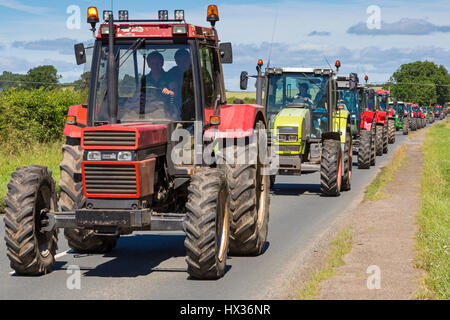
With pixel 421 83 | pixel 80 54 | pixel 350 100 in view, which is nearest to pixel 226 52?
pixel 80 54

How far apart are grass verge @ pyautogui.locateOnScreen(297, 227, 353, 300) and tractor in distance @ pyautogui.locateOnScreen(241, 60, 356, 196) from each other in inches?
193

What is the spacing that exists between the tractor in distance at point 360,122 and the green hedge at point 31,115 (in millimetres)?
9011

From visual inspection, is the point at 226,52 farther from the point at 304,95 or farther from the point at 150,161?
the point at 304,95

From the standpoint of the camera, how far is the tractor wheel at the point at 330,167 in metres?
16.8

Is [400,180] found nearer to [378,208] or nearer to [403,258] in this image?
[378,208]

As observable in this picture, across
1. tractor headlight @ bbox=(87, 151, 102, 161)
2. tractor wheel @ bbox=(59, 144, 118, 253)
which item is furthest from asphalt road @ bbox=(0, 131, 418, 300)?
tractor headlight @ bbox=(87, 151, 102, 161)

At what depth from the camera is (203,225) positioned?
7.94 meters

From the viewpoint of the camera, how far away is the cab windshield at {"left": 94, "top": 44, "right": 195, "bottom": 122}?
9.13 m

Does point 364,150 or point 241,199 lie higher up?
point 241,199

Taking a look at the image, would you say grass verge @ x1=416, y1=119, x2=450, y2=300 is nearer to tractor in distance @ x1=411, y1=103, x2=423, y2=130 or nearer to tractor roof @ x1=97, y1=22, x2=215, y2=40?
tractor roof @ x1=97, y1=22, x2=215, y2=40

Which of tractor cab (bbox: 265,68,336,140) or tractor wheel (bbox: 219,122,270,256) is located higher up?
tractor cab (bbox: 265,68,336,140)

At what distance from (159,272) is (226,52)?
2924 mm

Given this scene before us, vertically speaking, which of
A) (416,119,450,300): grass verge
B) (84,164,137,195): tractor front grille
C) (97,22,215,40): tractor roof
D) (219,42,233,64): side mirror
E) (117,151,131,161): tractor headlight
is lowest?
(416,119,450,300): grass verge

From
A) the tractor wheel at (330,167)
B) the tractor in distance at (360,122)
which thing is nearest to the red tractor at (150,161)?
the tractor wheel at (330,167)
